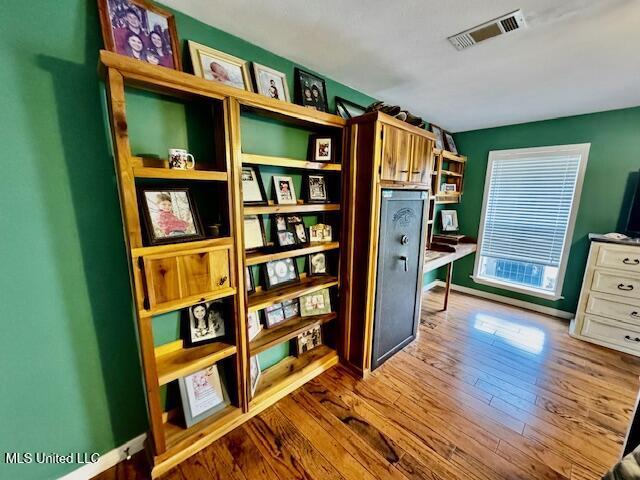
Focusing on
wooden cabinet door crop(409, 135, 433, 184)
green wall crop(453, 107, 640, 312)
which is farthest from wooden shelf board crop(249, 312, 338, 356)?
green wall crop(453, 107, 640, 312)

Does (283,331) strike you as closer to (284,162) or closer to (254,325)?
(254,325)

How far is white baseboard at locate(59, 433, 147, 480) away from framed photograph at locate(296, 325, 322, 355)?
1.08 meters

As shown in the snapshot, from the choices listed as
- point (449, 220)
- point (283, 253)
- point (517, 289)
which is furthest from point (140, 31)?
point (517, 289)

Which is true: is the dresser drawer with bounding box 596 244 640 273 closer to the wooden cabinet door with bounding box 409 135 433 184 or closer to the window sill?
the window sill

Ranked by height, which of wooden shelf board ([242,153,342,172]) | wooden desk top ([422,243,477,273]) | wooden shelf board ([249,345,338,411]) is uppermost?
wooden shelf board ([242,153,342,172])

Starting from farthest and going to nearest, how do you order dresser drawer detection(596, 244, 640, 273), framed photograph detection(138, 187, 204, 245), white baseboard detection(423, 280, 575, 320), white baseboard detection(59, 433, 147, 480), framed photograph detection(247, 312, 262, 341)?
white baseboard detection(423, 280, 575, 320) → dresser drawer detection(596, 244, 640, 273) → framed photograph detection(247, 312, 262, 341) → white baseboard detection(59, 433, 147, 480) → framed photograph detection(138, 187, 204, 245)

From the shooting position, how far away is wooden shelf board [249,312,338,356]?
1619 mm

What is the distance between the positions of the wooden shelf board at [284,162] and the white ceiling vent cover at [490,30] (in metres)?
1.00

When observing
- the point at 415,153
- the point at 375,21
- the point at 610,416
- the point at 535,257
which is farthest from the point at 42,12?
the point at 535,257

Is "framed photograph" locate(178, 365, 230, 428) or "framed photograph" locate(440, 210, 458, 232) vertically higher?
"framed photograph" locate(440, 210, 458, 232)

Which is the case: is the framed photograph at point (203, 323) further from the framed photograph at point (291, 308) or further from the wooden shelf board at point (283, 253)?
the framed photograph at point (291, 308)

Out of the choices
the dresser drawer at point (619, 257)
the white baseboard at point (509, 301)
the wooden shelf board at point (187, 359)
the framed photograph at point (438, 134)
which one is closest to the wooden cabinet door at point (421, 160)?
the framed photograph at point (438, 134)

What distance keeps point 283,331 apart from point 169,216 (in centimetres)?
108

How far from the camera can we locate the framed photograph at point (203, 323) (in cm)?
145
